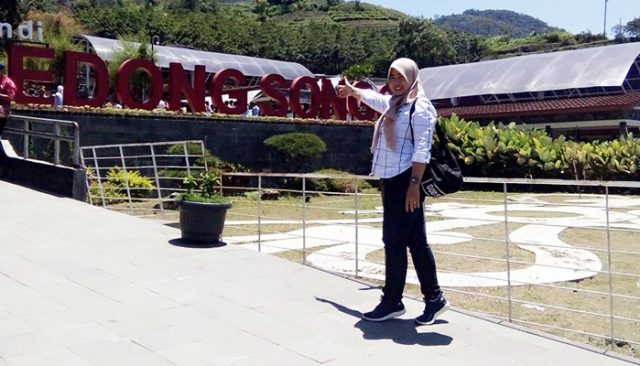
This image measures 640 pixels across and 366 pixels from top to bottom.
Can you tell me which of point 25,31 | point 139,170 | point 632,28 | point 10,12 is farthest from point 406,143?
point 632,28

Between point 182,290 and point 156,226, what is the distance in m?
2.78

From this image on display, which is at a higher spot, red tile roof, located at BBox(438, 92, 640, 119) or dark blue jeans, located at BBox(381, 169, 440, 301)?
red tile roof, located at BBox(438, 92, 640, 119)

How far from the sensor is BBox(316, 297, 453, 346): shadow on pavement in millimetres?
4156

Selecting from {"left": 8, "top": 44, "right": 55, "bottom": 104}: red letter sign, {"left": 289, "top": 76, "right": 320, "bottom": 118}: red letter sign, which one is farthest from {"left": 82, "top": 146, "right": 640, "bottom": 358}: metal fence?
{"left": 289, "top": 76, "right": 320, "bottom": 118}: red letter sign

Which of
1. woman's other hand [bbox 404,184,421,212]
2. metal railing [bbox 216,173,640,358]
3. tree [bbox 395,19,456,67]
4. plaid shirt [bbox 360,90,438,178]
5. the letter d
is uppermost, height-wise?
tree [bbox 395,19,456,67]

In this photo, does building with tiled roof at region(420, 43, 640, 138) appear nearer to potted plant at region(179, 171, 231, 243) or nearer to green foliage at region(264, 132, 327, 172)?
green foliage at region(264, 132, 327, 172)

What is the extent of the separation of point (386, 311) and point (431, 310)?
0.29 metres

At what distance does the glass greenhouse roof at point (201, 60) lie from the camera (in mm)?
34219

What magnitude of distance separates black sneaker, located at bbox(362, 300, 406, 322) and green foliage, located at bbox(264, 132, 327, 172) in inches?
535

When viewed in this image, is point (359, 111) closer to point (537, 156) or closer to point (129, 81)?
point (537, 156)

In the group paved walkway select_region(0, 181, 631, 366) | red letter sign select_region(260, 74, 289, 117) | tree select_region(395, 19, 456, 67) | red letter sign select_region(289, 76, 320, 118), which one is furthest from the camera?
tree select_region(395, 19, 456, 67)

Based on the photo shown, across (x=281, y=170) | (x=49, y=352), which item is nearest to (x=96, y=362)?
(x=49, y=352)

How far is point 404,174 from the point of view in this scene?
14.0 feet

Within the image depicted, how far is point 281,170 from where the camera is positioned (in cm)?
1872
